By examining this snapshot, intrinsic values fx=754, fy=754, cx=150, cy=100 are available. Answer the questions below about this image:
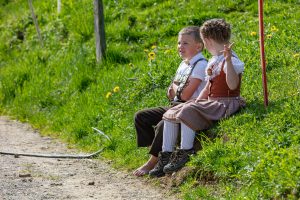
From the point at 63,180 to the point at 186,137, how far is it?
1344 millimetres

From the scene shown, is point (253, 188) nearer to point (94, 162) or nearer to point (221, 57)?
point (221, 57)

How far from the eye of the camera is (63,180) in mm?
7219

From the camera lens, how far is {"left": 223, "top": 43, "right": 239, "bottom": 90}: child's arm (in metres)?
6.54

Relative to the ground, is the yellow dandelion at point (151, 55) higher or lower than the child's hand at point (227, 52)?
lower

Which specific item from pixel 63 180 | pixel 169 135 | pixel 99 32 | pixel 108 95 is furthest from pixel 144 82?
pixel 169 135

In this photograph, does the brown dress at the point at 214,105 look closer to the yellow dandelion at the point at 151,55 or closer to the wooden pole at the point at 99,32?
the yellow dandelion at the point at 151,55

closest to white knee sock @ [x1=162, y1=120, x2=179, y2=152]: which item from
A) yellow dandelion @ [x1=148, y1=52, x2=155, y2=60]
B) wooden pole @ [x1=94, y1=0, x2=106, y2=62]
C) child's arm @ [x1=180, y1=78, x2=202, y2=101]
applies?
child's arm @ [x1=180, y1=78, x2=202, y2=101]

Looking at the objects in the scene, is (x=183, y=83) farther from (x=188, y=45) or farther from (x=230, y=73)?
(x=230, y=73)

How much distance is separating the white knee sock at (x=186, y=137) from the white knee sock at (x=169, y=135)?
5.8 inches

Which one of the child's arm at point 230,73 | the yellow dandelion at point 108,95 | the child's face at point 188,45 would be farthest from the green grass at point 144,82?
the child's face at point 188,45

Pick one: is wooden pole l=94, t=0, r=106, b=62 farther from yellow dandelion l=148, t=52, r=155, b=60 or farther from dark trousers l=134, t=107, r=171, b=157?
dark trousers l=134, t=107, r=171, b=157

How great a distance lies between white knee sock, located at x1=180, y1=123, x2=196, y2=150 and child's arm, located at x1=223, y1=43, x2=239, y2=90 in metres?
0.53

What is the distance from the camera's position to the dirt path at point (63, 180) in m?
6.55

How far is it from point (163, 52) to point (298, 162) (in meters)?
4.87
